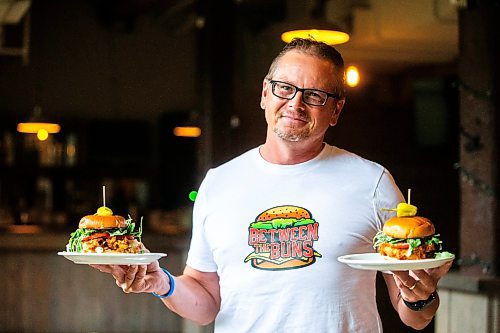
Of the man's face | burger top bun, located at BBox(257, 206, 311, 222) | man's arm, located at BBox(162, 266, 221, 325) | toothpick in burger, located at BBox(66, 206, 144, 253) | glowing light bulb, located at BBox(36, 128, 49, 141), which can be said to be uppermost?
glowing light bulb, located at BBox(36, 128, 49, 141)

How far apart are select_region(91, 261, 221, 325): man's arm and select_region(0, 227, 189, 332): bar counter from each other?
4452mm

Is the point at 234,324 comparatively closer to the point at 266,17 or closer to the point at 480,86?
the point at 480,86

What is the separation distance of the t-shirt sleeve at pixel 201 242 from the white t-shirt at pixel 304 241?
0.06 ft

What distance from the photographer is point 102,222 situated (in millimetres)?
2461

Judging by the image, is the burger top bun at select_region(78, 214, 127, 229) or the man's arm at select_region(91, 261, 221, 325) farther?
the burger top bun at select_region(78, 214, 127, 229)

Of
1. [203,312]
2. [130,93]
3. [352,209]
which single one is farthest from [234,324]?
[130,93]

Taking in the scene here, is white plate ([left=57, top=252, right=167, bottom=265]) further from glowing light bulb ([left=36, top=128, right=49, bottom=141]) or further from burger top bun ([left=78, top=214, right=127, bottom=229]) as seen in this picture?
glowing light bulb ([left=36, top=128, right=49, bottom=141])

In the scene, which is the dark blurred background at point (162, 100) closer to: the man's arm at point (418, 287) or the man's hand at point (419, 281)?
the man's arm at point (418, 287)

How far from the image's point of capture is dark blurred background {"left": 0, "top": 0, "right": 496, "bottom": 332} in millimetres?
7785

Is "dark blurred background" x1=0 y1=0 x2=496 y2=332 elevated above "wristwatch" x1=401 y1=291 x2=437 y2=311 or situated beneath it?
elevated above

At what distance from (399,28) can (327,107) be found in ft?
19.5

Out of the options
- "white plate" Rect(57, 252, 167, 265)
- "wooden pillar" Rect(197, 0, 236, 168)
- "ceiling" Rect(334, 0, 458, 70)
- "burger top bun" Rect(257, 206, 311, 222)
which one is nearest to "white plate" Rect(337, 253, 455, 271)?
"burger top bun" Rect(257, 206, 311, 222)

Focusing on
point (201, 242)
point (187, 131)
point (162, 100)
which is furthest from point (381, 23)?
point (201, 242)

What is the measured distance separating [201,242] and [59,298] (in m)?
4.90
